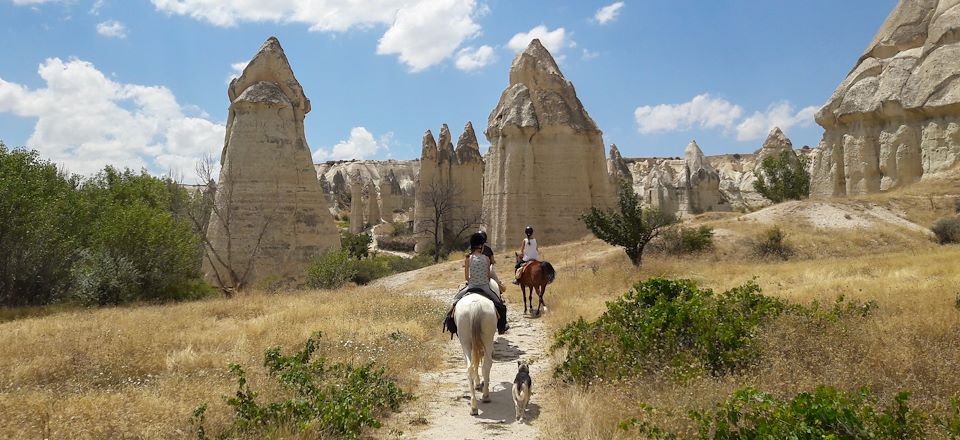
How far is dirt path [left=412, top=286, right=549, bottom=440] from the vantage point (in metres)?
4.78

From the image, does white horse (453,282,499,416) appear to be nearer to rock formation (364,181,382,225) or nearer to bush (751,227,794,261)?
bush (751,227,794,261)

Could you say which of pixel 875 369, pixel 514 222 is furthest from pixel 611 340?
pixel 514 222

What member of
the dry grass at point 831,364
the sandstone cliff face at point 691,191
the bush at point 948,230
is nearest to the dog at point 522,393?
the dry grass at point 831,364

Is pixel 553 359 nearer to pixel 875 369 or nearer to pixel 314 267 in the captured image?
pixel 875 369

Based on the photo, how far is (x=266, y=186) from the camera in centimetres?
1830

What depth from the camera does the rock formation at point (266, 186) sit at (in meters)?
18.2

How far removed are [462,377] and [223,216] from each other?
1393cm

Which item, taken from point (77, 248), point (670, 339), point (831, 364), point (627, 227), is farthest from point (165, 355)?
point (627, 227)

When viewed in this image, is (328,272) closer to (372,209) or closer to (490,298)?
(490,298)

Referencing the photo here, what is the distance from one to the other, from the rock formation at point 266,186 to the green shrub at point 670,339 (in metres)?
13.7

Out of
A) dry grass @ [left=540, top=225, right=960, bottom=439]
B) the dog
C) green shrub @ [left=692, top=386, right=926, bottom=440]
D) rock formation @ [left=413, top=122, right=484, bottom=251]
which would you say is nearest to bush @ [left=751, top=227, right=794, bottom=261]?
dry grass @ [left=540, top=225, right=960, bottom=439]

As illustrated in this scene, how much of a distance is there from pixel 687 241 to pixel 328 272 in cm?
1152

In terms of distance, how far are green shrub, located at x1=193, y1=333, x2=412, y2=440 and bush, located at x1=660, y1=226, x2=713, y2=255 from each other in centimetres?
1580

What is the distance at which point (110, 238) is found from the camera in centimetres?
1572
